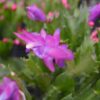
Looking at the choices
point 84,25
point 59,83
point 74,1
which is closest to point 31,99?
point 59,83

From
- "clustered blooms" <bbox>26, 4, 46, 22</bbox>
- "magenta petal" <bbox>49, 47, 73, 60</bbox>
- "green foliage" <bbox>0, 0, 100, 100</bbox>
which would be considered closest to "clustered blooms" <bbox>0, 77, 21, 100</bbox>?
"green foliage" <bbox>0, 0, 100, 100</bbox>

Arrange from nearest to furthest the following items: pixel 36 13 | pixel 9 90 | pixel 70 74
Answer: pixel 9 90, pixel 70 74, pixel 36 13

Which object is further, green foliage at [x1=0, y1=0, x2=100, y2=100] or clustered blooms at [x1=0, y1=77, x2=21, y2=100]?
green foliage at [x1=0, y1=0, x2=100, y2=100]

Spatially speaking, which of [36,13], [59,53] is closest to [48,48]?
[59,53]

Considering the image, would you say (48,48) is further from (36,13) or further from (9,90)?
(36,13)

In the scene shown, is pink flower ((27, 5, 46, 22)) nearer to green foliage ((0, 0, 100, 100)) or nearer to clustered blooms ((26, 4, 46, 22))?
clustered blooms ((26, 4, 46, 22))

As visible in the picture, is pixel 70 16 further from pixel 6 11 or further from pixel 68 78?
pixel 6 11

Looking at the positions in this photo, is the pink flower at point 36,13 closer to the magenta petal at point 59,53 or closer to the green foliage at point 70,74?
the green foliage at point 70,74
